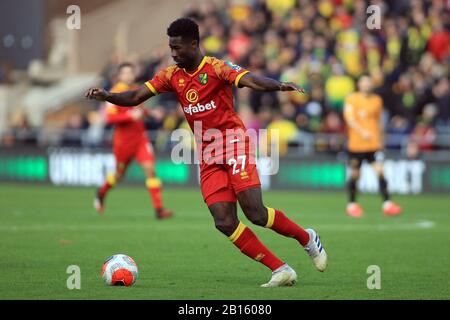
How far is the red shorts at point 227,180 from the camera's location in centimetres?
1053

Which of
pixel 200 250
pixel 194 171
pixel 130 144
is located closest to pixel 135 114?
pixel 130 144

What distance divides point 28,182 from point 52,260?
49.8 ft

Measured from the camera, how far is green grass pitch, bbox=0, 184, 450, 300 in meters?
10.2

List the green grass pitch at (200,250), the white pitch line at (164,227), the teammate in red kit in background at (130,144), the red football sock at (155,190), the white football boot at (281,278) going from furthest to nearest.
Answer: the teammate in red kit in background at (130,144) → the red football sock at (155,190) → the white pitch line at (164,227) → the white football boot at (281,278) → the green grass pitch at (200,250)

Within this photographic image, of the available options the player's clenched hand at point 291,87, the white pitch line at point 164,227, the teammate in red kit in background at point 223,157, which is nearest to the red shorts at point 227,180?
the teammate in red kit in background at point 223,157

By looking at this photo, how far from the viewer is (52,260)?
1257 centimetres

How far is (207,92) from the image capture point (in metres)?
10.5

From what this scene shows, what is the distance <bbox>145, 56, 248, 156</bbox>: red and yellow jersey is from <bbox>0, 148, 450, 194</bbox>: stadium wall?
1393 centimetres

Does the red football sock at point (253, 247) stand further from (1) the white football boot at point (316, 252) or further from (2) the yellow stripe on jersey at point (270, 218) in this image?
(1) the white football boot at point (316, 252)

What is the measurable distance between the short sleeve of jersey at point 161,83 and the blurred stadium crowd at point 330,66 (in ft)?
45.7

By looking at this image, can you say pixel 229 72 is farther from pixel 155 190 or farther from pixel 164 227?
pixel 155 190

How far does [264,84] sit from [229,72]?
0.48m
